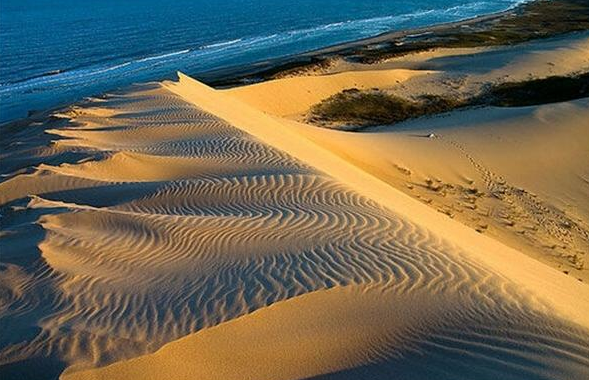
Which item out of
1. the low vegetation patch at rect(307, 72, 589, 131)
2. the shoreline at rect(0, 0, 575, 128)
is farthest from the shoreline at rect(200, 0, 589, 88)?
the low vegetation patch at rect(307, 72, 589, 131)

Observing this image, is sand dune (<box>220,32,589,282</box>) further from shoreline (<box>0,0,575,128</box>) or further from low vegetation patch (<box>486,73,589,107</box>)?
shoreline (<box>0,0,575,128</box>)

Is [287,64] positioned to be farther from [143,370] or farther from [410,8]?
[410,8]

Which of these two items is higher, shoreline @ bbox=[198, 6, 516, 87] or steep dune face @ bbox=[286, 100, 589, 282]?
shoreline @ bbox=[198, 6, 516, 87]

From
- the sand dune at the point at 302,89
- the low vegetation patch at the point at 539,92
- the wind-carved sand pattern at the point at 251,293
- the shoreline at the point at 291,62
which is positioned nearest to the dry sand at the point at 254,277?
the wind-carved sand pattern at the point at 251,293

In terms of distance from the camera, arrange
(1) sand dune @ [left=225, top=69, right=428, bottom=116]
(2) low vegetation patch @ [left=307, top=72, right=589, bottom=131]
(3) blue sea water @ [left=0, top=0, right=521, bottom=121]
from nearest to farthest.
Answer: (2) low vegetation patch @ [left=307, top=72, right=589, bottom=131] → (1) sand dune @ [left=225, top=69, right=428, bottom=116] → (3) blue sea water @ [left=0, top=0, right=521, bottom=121]

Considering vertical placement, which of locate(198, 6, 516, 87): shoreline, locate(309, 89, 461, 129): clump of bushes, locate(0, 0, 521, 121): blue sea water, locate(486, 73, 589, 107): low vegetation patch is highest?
locate(0, 0, 521, 121): blue sea water

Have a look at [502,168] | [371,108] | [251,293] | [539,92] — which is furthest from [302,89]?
[251,293]

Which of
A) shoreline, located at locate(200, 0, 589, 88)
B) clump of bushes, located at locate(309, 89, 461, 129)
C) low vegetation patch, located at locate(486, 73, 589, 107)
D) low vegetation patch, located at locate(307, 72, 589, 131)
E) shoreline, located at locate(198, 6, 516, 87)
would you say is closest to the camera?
clump of bushes, located at locate(309, 89, 461, 129)

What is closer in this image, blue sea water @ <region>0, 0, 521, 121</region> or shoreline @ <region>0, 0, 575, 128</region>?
shoreline @ <region>0, 0, 575, 128</region>

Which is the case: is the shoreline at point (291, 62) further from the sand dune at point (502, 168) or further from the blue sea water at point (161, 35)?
the sand dune at point (502, 168)
